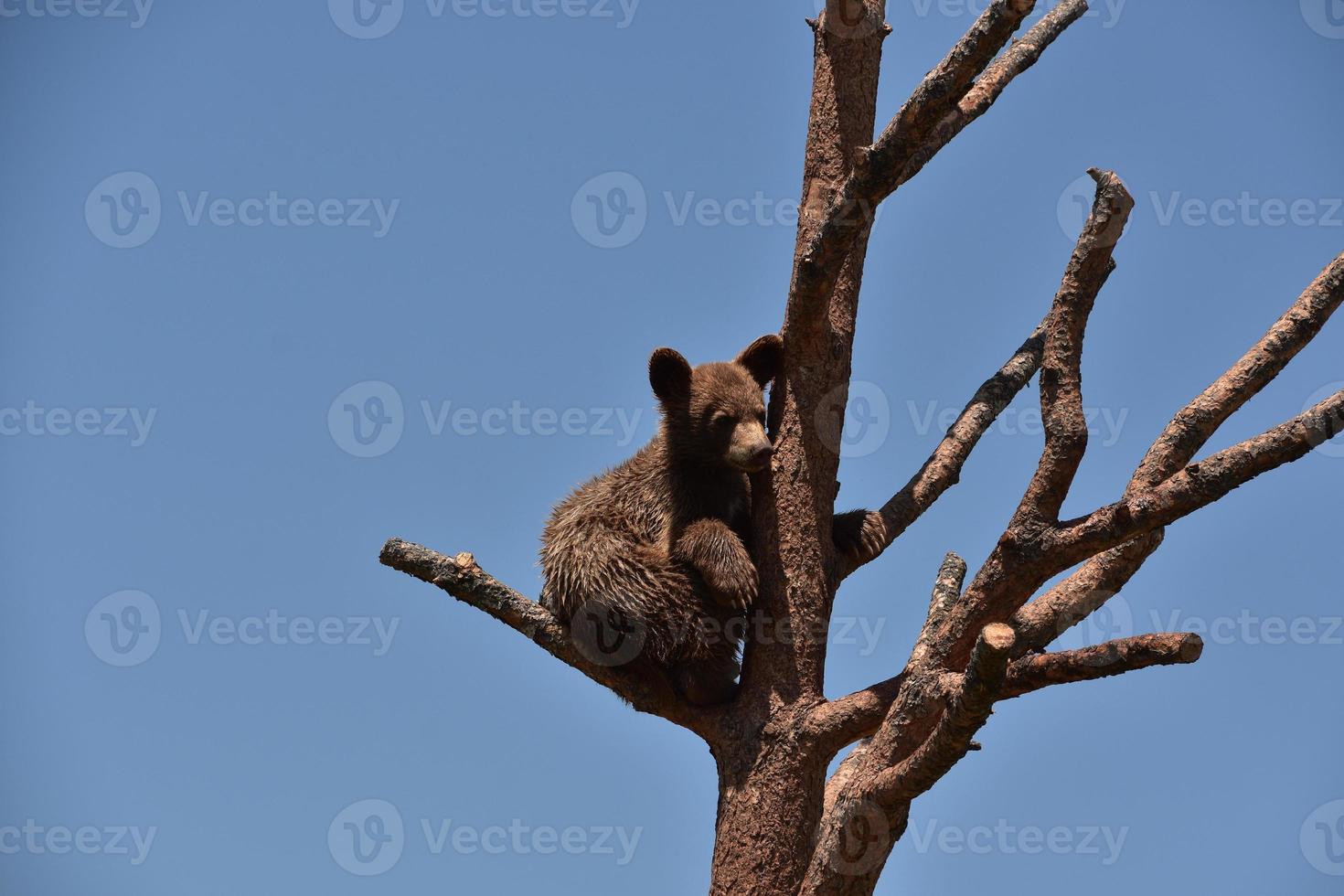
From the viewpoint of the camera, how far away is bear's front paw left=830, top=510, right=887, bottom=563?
681 centimetres

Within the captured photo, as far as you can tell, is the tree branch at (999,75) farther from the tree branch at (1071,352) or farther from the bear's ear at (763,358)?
the bear's ear at (763,358)

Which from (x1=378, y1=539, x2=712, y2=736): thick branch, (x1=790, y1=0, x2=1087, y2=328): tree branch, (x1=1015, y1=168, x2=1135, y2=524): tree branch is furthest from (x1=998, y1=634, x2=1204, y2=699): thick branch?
(x1=790, y1=0, x2=1087, y2=328): tree branch

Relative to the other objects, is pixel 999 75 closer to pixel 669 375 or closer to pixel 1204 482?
pixel 669 375

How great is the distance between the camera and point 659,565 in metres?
7.02

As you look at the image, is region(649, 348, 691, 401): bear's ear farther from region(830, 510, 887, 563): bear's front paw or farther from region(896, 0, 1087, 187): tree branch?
region(896, 0, 1087, 187): tree branch

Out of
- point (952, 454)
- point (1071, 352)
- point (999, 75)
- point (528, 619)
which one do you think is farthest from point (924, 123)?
point (528, 619)

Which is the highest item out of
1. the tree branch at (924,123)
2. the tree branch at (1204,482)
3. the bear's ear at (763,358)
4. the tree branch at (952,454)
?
the tree branch at (924,123)

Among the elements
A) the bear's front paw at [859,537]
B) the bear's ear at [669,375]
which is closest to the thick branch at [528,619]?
the bear's front paw at [859,537]

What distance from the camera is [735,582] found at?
21.3 ft

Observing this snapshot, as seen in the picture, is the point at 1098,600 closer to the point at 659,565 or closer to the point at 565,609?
the point at 659,565

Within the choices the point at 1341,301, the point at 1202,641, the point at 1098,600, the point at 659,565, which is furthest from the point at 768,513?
the point at 1341,301

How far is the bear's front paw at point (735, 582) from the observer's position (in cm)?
649

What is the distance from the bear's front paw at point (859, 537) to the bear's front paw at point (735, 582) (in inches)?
22.9

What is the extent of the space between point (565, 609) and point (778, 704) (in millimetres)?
1423
